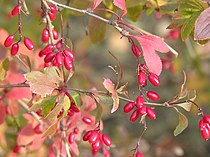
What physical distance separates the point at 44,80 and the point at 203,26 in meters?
0.38

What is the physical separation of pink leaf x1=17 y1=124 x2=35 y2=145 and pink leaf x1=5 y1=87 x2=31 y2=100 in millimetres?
113

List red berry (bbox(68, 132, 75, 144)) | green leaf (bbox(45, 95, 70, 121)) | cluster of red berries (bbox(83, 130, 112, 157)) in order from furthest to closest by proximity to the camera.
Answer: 1. red berry (bbox(68, 132, 75, 144))
2. cluster of red berries (bbox(83, 130, 112, 157))
3. green leaf (bbox(45, 95, 70, 121))

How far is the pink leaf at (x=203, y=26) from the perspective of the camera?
131cm

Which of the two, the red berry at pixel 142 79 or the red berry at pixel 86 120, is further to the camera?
the red berry at pixel 86 120

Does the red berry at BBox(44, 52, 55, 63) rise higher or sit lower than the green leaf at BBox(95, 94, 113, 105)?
higher

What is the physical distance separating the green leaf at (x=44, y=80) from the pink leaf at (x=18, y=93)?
362mm

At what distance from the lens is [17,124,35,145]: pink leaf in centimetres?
172

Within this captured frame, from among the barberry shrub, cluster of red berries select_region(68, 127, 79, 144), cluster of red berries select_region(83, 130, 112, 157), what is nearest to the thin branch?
the barberry shrub

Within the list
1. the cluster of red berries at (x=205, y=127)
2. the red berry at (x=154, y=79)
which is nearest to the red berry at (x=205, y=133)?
the cluster of red berries at (x=205, y=127)

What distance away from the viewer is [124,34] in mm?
1305

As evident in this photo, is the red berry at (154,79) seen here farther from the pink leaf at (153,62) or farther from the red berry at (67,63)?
the red berry at (67,63)

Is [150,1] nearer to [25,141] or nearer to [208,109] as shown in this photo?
[25,141]

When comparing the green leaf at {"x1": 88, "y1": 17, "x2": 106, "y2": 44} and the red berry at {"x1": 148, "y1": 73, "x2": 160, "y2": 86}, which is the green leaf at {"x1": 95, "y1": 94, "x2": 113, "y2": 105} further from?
the green leaf at {"x1": 88, "y1": 17, "x2": 106, "y2": 44}

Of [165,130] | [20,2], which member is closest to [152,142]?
[165,130]
